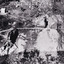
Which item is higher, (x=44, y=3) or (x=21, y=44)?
(x=44, y=3)

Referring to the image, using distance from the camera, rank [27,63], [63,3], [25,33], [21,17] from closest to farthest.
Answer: [27,63]
[25,33]
[21,17]
[63,3]

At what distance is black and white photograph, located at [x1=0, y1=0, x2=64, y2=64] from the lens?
1.12 metres

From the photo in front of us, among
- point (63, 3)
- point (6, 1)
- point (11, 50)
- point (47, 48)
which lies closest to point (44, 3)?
point (63, 3)

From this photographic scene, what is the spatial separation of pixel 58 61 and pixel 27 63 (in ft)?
0.86

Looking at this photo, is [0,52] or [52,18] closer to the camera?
[0,52]

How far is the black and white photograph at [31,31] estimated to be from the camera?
1.12m

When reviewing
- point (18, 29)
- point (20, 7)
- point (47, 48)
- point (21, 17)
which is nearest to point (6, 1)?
point (20, 7)

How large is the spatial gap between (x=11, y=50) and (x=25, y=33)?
215mm

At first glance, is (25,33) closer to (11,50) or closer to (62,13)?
(11,50)

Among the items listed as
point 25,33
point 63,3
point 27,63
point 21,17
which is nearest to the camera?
point 27,63

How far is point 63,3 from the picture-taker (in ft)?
4.79

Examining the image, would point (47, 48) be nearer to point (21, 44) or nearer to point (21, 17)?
point (21, 44)

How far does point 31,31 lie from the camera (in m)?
1.27

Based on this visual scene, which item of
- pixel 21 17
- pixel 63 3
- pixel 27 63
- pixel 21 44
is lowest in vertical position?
pixel 27 63
